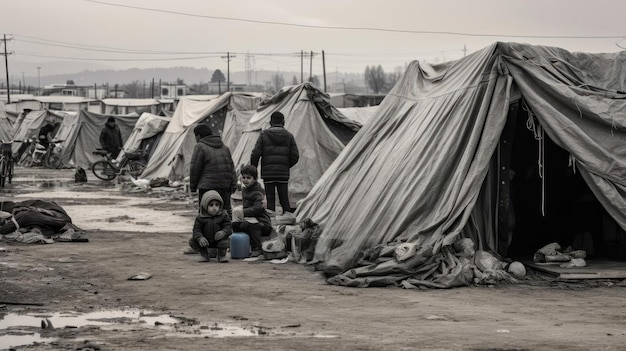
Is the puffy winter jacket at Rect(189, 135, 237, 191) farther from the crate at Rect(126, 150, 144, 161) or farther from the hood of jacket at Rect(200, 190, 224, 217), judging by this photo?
the crate at Rect(126, 150, 144, 161)

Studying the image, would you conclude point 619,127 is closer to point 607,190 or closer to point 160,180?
point 607,190

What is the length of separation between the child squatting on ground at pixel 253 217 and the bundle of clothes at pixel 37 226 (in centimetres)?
268

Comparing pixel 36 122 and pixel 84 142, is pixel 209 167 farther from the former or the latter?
pixel 36 122

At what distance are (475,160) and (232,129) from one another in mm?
16669

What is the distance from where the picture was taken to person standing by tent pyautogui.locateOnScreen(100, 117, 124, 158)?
32312 mm

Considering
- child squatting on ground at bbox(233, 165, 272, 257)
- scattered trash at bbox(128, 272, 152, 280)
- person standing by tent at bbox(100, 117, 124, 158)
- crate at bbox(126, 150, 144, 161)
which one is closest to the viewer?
scattered trash at bbox(128, 272, 152, 280)

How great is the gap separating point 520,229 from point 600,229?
3.86 feet

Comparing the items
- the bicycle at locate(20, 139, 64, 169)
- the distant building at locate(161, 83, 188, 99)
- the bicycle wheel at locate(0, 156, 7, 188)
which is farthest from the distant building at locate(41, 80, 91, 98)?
the bicycle wheel at locate(0, 156, 7, 188)

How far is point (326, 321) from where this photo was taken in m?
8.29

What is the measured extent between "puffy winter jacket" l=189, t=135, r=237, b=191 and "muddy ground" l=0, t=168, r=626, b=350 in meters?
1.01

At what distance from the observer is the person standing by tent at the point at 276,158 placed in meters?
15.9

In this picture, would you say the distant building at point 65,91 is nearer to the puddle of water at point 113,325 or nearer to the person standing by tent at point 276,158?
the person standing by tent at point 276,158

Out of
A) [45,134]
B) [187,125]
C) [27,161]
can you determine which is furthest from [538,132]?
[27,161]

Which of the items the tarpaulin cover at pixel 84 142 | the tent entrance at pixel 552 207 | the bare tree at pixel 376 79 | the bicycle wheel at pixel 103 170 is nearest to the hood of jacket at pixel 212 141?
the tent entrance at pixel 552 207
